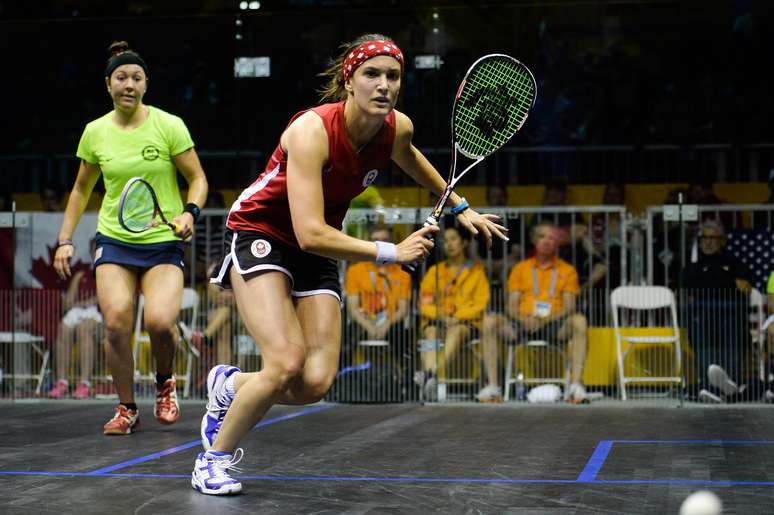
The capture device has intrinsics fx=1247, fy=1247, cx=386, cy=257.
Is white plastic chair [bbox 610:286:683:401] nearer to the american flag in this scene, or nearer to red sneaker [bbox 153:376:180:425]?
the american flag

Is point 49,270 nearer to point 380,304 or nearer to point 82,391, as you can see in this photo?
point 82,391

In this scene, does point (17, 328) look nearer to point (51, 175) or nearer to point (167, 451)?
point (51, 175)

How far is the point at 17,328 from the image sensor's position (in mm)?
8227

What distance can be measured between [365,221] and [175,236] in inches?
98.6

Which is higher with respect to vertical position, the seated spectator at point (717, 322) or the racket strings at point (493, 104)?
the racket strings at point (493, 104)

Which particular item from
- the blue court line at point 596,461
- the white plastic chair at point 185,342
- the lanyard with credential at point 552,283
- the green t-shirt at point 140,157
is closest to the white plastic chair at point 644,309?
the lanyard with credential at point 552,283

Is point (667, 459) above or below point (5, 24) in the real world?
below

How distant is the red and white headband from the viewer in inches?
154

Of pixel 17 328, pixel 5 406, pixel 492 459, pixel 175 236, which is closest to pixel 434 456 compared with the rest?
pixel 492 459

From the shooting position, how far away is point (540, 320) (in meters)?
7.88

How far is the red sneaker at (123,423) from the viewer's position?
18.9ft

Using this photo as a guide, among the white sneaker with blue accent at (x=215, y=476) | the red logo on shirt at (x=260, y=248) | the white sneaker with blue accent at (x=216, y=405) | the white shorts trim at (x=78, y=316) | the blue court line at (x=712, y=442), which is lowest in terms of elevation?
the blue court line at (x=712, y=442)

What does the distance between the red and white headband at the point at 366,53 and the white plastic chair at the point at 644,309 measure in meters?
4.31

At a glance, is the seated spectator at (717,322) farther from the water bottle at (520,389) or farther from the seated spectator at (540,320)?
the water bottle at (520,389)
